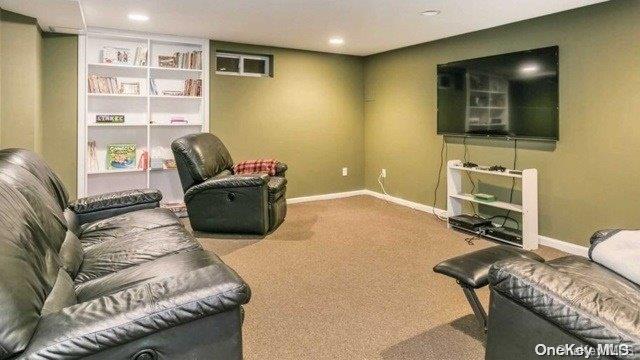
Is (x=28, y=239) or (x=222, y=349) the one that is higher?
(x=28, y=239)

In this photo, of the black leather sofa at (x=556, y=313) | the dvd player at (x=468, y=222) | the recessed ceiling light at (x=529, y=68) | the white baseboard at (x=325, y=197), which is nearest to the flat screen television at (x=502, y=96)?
the recessed ceiling light at (x=529, y=68)

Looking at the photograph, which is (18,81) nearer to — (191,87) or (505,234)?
(191,87)

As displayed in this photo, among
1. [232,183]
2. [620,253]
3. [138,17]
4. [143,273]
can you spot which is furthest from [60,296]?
[138,17]

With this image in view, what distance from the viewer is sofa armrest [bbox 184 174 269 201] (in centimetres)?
393

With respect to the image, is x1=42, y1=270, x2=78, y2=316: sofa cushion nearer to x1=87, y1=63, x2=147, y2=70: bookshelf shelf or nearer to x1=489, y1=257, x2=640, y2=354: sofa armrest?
x1=489, y1=257, x2=640, y2=354: sofa armrest

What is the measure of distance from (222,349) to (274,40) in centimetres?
434

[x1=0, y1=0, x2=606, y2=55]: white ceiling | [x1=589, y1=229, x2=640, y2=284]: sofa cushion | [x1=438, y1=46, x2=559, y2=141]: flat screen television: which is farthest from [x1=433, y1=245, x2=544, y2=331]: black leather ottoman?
[x1=0, y1=0, x2=606, y2=55]: white ceiling

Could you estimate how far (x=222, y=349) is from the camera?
4.33 ft

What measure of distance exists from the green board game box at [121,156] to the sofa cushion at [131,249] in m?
2.58

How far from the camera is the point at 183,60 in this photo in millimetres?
4953

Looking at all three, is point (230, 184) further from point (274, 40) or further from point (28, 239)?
point (28, 239)

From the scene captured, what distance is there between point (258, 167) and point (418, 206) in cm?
214

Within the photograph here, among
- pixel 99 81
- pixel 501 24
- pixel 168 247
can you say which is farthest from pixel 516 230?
pixel 99 81

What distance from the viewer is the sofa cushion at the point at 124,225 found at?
2523 millimetres
